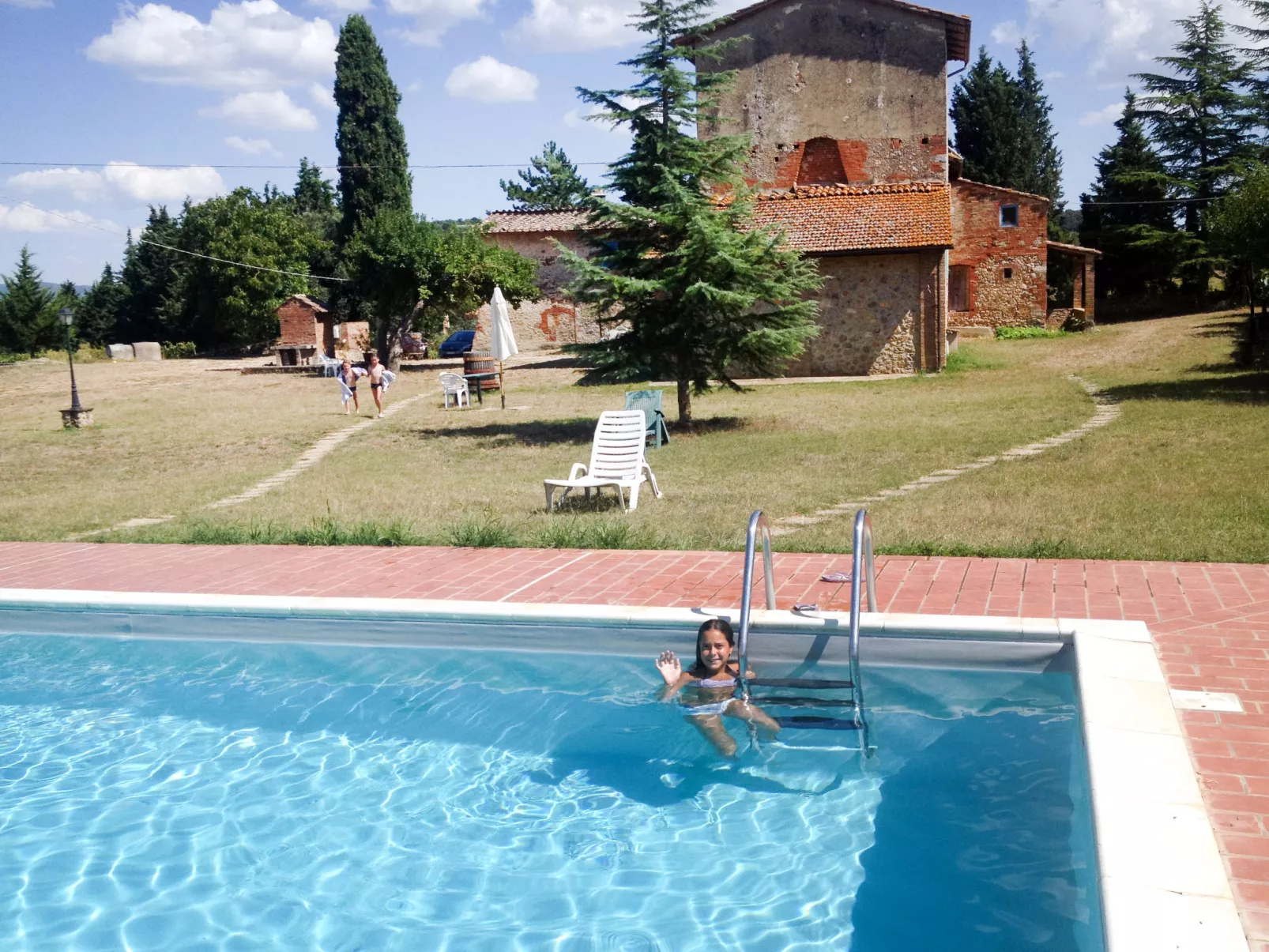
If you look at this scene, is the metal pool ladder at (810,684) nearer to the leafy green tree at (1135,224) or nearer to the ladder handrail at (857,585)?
the ladder handrail at (857,585)

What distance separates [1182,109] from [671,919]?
4638 centimetres

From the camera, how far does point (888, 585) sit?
23.1 ft

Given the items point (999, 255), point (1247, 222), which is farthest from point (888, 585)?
point (999, 255)

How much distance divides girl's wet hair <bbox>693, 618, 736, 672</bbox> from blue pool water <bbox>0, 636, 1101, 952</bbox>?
1.11ft

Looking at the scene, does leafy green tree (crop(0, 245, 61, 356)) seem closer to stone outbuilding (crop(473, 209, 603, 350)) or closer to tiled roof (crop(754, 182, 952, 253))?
stone outbuilding (crop(473, 209, 603, 350))

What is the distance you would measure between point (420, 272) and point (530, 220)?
11310 mm

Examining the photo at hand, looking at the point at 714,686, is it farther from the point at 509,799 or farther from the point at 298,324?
the point at 298,324

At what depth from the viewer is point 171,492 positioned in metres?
13.9

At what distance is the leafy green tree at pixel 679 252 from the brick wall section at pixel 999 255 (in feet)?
68.8

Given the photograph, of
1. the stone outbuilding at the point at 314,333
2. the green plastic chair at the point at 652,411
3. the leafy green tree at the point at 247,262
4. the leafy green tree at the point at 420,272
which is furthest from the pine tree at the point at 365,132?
the green plastic chair at the point at 652,411

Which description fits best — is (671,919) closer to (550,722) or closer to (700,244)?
(550,722)

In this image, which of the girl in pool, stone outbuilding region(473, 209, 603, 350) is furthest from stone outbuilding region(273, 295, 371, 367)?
the girl in pool

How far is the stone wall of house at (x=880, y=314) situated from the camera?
1022 inches

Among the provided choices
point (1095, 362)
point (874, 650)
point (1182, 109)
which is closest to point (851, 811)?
point (874, 650)
